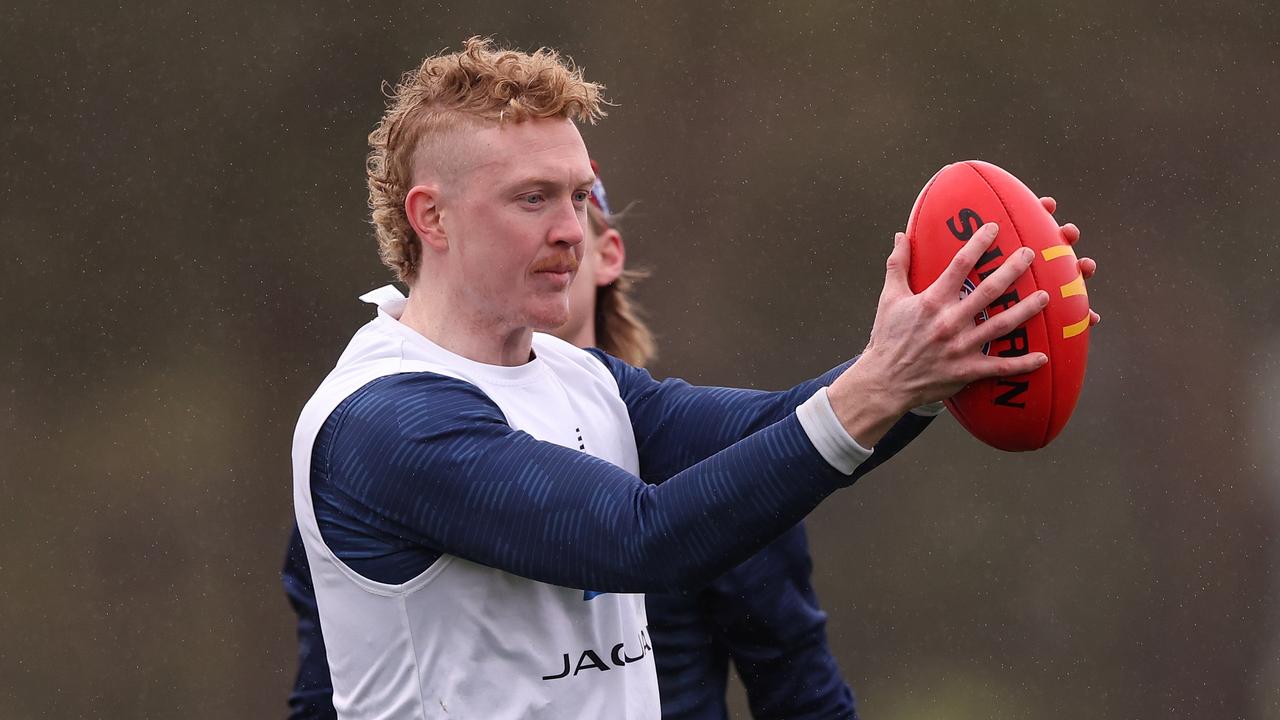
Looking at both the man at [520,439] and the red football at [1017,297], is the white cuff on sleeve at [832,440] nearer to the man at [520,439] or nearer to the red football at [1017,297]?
the man at [520,439]

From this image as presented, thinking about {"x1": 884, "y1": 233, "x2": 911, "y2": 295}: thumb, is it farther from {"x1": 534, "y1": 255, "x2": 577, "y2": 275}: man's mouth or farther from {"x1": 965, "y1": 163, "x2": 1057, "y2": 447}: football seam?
{"x1": 534, "y1": 255, "x2": 577, "y2": 275}: man's mouth

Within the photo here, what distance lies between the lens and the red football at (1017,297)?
6.30ft

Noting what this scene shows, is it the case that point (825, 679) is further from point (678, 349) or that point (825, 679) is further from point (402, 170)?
point (678, 349)

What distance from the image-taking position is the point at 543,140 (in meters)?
2.20

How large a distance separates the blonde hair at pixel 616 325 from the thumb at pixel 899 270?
161 cm

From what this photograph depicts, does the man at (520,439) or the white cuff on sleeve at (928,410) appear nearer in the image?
the man at (520,439)

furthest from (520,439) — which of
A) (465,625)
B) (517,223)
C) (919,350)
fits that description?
(919,350)

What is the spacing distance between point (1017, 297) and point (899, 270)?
0.53ft

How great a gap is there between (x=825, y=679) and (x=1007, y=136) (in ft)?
20.0

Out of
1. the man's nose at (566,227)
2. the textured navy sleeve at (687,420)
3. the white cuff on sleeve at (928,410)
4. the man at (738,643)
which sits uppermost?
the man's nose at (566,227)

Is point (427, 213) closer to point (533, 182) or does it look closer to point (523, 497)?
point (533, 182)

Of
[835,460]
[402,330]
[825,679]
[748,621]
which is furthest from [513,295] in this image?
[825,679]

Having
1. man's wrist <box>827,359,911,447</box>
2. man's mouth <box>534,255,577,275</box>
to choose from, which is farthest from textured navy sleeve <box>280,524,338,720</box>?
man's wrist <box>827,359,911,447</box>

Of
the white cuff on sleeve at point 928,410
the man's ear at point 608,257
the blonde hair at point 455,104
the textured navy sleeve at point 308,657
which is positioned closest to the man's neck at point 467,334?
the blonde hair at point 455,104
